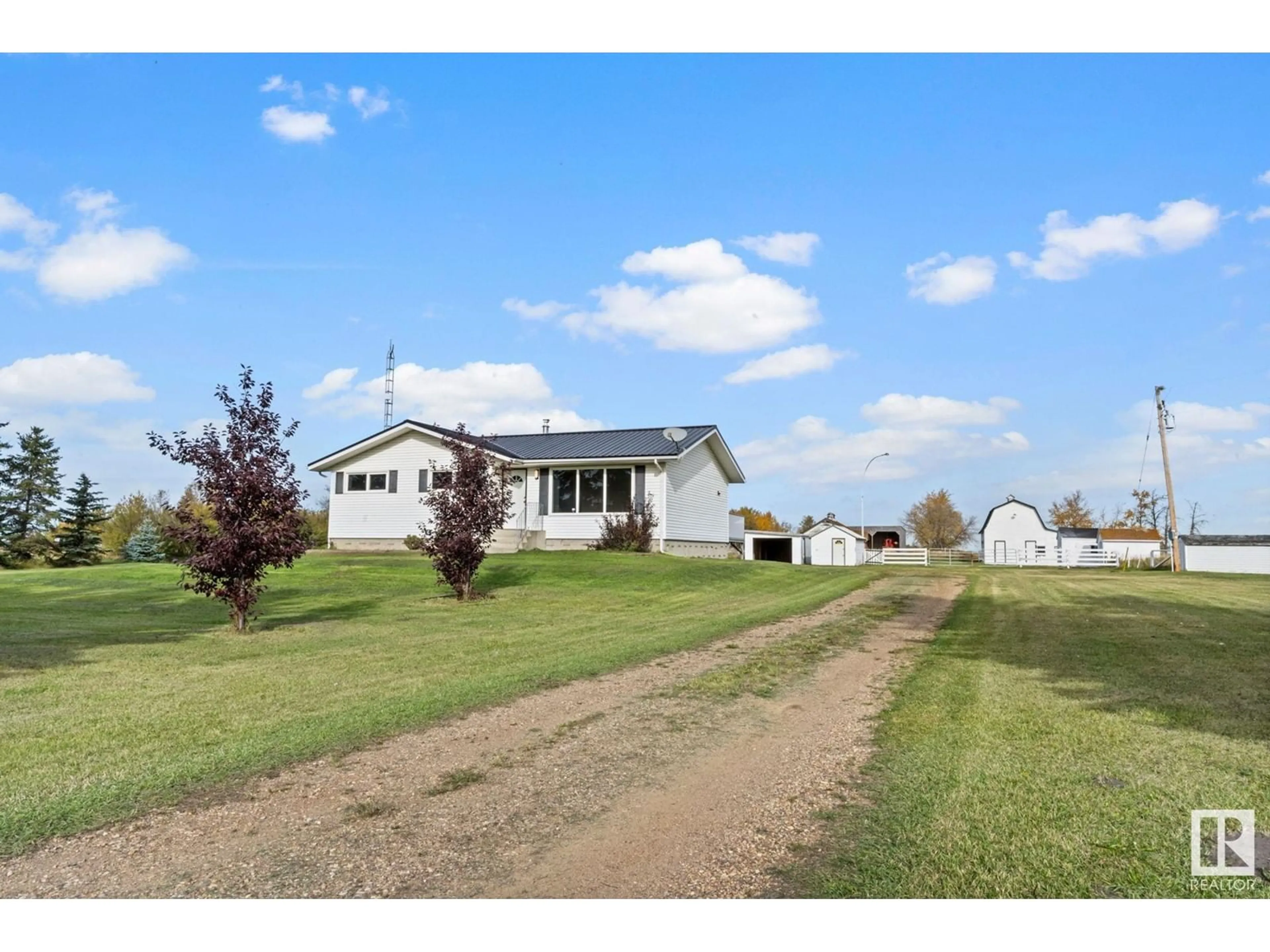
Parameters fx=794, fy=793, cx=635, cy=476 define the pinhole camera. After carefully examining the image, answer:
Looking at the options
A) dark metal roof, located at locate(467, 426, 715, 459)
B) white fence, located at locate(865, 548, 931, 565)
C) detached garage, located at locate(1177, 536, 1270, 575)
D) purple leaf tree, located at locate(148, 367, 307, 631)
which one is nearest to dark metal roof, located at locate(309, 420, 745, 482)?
dark metal roof, located at locate(467, 426, 715, 459)

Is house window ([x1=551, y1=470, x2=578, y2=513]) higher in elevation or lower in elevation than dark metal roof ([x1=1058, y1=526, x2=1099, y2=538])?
higher

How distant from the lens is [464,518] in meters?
16.9

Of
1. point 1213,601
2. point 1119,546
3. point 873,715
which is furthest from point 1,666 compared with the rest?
point 1119,546

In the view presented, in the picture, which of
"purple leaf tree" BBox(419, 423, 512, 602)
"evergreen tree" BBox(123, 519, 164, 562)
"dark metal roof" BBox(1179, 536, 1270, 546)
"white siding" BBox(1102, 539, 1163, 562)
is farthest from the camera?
"white siding" BBox(1102, 539, 1163, 562)

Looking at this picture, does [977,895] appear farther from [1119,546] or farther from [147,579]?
[1119,546]

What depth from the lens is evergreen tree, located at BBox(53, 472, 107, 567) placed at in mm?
37000

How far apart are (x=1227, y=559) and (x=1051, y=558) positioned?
1936cm

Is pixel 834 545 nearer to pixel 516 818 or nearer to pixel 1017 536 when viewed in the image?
pixel 1017 536

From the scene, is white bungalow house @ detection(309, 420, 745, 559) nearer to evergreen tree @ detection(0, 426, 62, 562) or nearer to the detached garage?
evergreen tree @ detection(0, 426, 62, 562)

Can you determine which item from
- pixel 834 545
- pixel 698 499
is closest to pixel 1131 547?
pixel 834 545

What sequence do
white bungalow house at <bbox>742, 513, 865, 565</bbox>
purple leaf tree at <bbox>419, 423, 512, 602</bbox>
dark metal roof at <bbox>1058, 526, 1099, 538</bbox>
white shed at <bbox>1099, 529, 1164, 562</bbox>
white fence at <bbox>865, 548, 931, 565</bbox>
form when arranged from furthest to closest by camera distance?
dark metal roof at <bbox>1058, 526, 1099, 538</bbox> < white shed at <bbox>1099, 529, 1164, 562</bbox> < white bungalow house at <bbox>742, 513, 865, 565</bbox> < white fence at <bbox>865, 548, 931, 565</bbox> < purple leaf tree at <bbox>419, 423, 512, 602</bbox>

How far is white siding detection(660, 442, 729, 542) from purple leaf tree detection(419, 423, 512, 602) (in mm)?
12692

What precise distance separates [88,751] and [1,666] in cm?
441

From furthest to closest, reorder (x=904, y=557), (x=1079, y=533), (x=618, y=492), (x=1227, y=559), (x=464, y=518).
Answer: (x=1079, y=533) → (x=904, y=557) → (x=1227, y=559) → (x=618, y=492) → (x=464, y=518)
